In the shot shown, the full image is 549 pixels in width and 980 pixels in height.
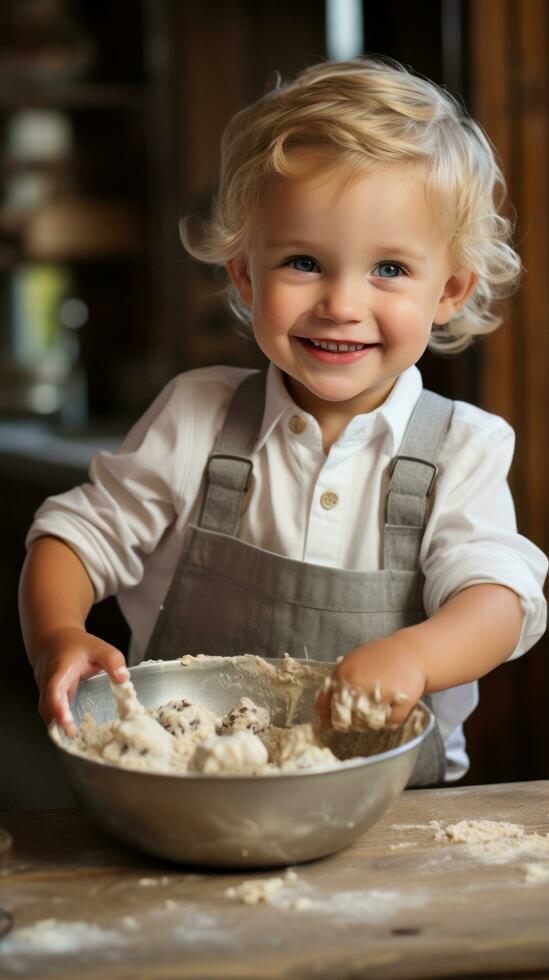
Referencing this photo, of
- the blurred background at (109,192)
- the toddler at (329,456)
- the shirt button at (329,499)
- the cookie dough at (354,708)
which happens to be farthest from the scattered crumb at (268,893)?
the blurred background at (109,192)

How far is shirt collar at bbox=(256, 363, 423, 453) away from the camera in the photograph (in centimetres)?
127

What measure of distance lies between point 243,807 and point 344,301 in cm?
50

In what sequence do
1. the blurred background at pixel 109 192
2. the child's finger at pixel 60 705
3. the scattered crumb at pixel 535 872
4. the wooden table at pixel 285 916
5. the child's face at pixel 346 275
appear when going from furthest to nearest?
the blurred background at pixel 109 192, the child's face at pixel 346 275, the child's finger at pixel 60 705, the scattered crumb at pixel 535 872, the wooden table at pixel 285 916

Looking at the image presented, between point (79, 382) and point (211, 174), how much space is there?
881 mm

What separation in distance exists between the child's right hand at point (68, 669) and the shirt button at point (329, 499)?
0.33m

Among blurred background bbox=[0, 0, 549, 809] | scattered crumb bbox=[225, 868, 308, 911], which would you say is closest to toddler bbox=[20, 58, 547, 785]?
scattered crumb bbox=[225, 868, 308, 911]

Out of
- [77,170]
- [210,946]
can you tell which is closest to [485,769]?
[210,946]

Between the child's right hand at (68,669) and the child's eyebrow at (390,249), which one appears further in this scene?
the child's eyebrow at (390,249)

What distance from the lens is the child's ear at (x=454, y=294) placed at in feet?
4.16

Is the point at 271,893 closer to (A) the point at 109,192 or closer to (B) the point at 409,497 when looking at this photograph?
(B) the point at 409,497

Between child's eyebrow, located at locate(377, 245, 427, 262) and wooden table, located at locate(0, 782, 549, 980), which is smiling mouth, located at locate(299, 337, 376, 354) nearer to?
child's eyebrow, located at locate(377, 245, 427, 262)

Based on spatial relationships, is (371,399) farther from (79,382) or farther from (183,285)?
(79,382)

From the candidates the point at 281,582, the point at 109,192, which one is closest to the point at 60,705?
the point at 281,582

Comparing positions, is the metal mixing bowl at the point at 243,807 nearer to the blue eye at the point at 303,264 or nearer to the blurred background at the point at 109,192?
the blue eye at the point at 303,264
